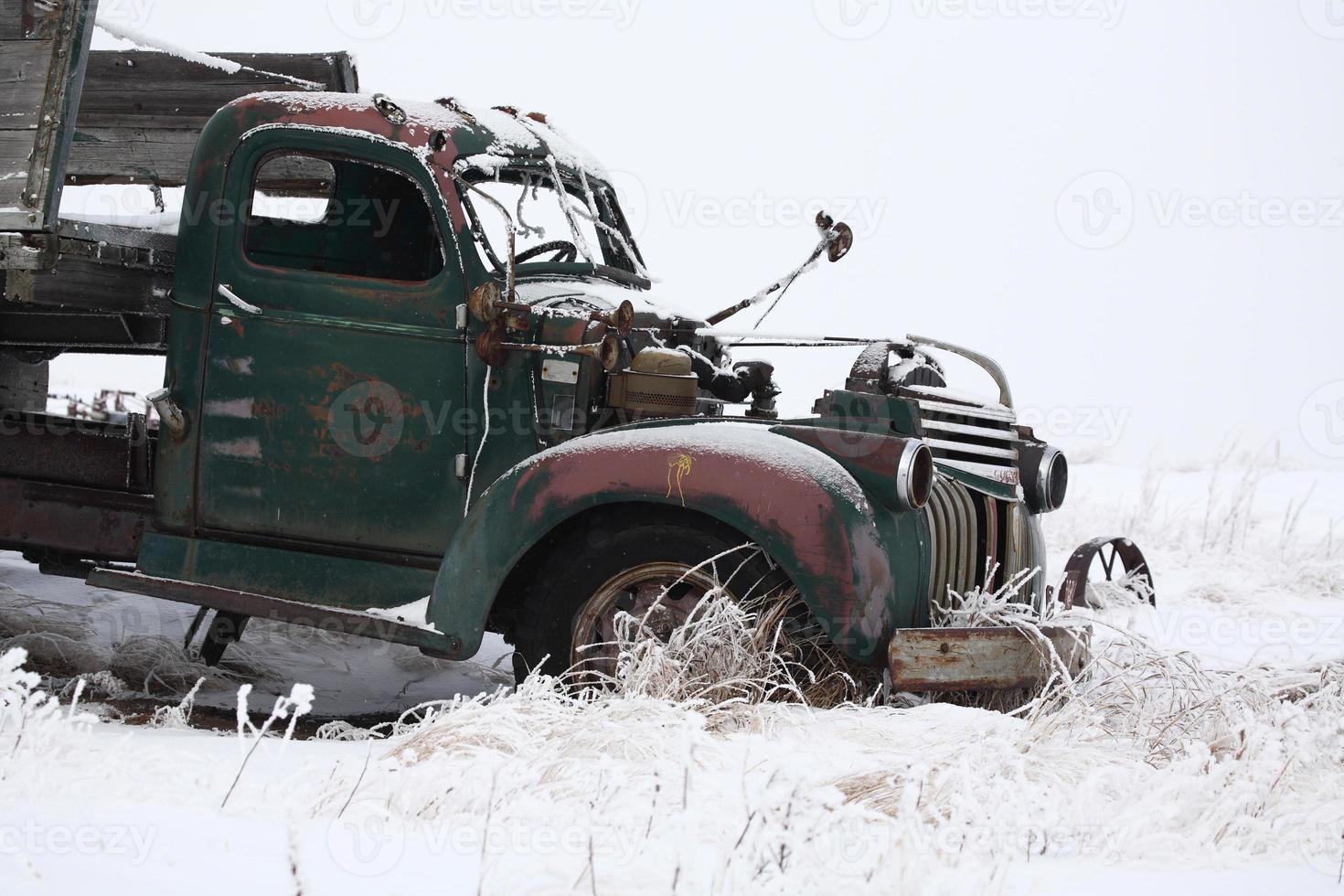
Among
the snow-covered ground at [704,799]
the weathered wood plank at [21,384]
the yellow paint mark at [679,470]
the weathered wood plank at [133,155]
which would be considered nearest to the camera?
the snow-covered ground at [704,799]

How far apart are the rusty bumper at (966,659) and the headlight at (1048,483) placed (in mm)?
954

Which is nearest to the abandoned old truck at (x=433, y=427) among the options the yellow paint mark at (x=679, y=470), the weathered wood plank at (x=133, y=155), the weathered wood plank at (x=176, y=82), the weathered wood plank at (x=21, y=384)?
the yellow paint mark at (x=679, y=470)

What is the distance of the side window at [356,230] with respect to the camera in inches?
173

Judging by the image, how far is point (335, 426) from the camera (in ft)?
13.5

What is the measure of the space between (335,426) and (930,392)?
198 centimetres

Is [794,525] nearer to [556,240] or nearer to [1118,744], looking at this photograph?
[1118,744]

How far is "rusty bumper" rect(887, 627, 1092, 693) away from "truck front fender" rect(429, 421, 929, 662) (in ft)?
0.34

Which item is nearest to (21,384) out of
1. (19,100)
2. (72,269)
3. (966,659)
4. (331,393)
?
(72,269)

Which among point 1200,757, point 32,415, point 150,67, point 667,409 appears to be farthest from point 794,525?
point 150,67

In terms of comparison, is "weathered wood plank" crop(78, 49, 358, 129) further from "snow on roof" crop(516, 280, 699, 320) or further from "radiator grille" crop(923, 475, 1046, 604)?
"radiator grille" crop(923, 475, 1046, 604)

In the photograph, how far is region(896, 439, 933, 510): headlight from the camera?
3.36m

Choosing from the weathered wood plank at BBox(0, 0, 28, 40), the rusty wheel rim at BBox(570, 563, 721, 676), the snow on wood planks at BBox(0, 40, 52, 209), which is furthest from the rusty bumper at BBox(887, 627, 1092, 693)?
the weathered wood plank at BBox(0, 0, 28, 40)

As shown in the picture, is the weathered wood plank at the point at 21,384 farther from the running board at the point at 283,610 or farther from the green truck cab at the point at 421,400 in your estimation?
the running board at the point at 283,610

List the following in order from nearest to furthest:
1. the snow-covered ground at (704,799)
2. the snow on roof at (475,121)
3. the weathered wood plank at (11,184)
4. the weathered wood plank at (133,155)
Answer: the snow-covered ground at (704,799), the weathered wood plank at (11,184), the snow on roof at (475,121), the weathered wood plank at (133,155)
